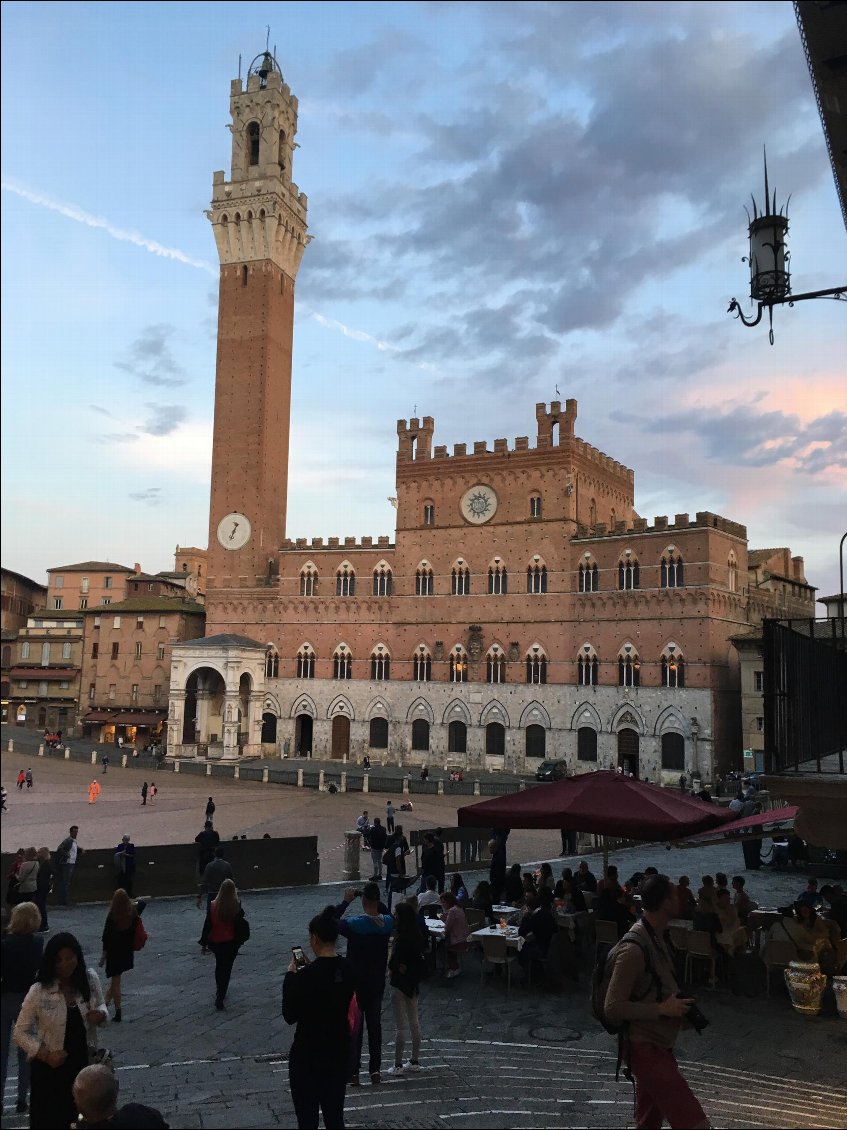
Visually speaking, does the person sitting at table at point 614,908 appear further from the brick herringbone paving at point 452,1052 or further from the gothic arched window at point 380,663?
the gothic arched window at point 380,663

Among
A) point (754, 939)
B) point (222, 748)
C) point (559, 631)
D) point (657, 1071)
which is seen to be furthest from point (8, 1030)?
point (222, 748)

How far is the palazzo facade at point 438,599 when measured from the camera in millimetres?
39812

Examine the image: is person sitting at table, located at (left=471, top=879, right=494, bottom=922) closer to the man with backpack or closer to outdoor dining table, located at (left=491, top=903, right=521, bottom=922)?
outdoor dining table, located at (left=491, top=903, right=521, bottom=922)

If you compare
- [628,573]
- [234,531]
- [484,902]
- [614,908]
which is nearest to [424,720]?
[628,573]

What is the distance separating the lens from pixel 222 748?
45.8 m

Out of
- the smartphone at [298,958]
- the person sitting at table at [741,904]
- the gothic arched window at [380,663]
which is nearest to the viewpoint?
the smartphone at [298,958]

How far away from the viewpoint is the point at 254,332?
52000 mm

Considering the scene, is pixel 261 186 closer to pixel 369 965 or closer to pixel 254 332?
pixel 254 332

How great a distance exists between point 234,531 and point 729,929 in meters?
43.4

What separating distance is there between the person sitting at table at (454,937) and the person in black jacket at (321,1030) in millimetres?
5288

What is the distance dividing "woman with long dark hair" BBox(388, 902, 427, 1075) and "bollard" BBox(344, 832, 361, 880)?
10120 millimetres

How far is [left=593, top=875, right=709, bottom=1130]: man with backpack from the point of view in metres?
4.79

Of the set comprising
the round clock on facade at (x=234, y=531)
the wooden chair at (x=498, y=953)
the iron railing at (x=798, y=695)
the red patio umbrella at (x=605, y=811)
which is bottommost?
the wooden chair at (x=498, y=953)

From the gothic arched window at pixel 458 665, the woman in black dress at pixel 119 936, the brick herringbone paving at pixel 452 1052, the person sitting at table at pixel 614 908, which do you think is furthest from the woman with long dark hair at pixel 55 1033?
the gothic arched window at pixel 458 665
